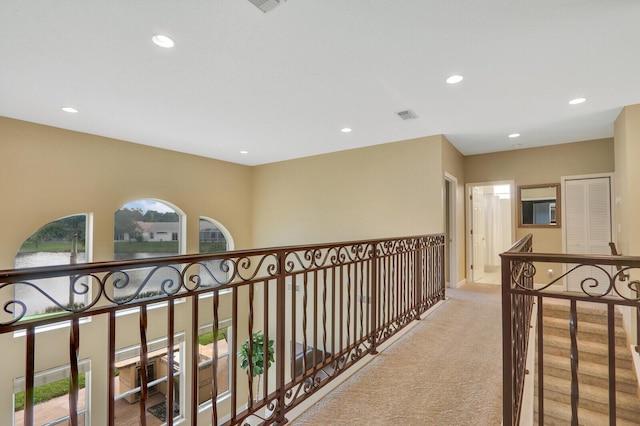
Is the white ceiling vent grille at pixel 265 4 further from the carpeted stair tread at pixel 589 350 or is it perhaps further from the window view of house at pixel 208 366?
the window view of house at pixel 208 366

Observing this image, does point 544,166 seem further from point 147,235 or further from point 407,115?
point 147,235

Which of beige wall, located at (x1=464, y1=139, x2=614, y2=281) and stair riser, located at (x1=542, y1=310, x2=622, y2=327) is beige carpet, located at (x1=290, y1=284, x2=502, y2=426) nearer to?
stair riser, located at (x1=542, y1=310, x2=622, y2=327)

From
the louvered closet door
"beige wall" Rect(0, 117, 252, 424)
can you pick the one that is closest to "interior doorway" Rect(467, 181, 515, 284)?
the louvered closet door

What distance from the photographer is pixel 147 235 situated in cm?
559

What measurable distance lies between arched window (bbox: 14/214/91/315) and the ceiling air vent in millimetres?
4873

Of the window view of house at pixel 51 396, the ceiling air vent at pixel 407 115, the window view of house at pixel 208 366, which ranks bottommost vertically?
the window view of house at pixel 208 366

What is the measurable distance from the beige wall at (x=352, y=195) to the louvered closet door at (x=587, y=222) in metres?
2.39

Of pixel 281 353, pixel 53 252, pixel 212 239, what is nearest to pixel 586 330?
pixel 281 353

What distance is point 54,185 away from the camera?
14.2ft

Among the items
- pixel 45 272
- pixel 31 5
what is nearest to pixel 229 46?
pixel 31 5

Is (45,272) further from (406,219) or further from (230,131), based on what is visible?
(406,219)

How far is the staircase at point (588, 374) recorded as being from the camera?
10.2 ft

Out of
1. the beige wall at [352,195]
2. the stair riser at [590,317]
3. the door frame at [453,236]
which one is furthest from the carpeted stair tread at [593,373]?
the beige wall at [352,195]

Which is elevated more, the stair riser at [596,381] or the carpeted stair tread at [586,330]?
the carpeted stair tread at [586,330]
